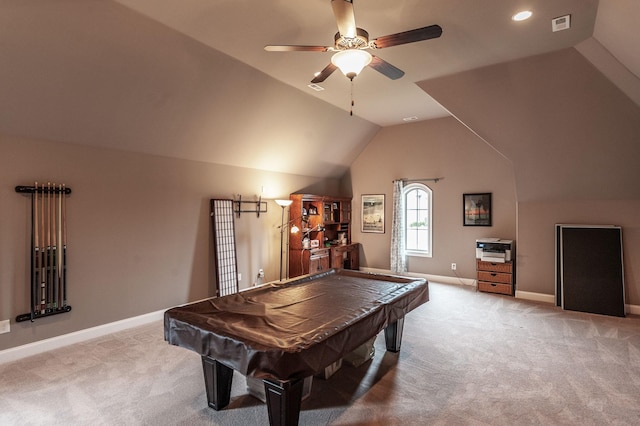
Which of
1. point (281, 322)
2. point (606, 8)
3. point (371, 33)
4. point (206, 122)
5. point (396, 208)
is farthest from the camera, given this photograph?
point (396, 208)

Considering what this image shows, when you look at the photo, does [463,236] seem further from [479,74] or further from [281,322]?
[281,322]

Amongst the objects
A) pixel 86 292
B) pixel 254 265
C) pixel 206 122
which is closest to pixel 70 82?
pixel 206 122

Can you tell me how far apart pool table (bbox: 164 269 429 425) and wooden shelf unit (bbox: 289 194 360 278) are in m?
3.16

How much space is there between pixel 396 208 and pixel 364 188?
97 centimetres

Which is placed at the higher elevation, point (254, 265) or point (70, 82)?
point (70, 82)

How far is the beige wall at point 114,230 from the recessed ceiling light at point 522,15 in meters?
4.15

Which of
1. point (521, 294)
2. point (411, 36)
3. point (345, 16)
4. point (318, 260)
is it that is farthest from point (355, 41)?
point (521, 294)

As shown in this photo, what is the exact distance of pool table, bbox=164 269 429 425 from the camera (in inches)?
69.3

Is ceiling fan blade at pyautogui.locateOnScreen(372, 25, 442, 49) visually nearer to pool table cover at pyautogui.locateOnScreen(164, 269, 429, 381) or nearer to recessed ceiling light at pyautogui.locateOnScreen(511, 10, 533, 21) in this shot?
recessed ceiling light at pyautogui.locateOnScreen(511, 10, 533, 21)

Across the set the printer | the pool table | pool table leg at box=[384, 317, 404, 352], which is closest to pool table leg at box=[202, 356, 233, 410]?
the pool table

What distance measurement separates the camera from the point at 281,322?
7.34 ft

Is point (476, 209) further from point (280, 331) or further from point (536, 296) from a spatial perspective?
point (280, 331)

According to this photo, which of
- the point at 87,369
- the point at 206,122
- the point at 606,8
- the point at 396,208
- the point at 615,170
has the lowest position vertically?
the point at 87,369

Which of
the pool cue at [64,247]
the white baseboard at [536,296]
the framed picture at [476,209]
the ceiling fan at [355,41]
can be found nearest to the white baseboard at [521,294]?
the white baseboard at [536,296]
